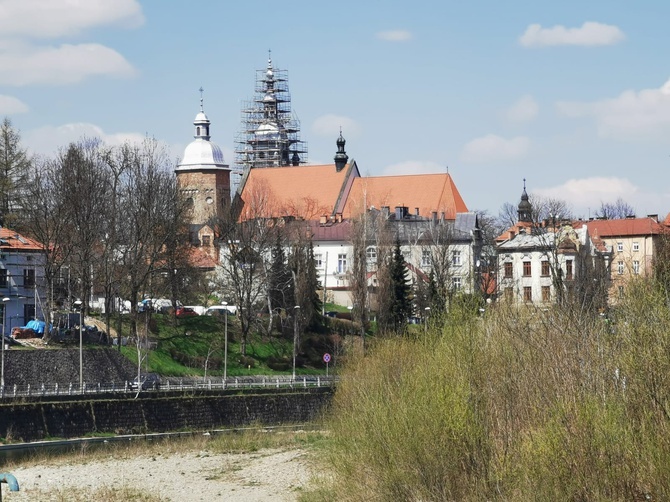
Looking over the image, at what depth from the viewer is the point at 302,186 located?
133 m

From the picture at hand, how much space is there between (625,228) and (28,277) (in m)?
66.1

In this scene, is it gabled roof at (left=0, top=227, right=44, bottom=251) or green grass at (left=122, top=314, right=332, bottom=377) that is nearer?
green grass at (left=122, top=314, right=332, bottom=377)

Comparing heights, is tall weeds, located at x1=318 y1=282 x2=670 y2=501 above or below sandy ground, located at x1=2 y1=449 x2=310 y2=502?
above

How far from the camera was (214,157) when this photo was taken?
13025cm

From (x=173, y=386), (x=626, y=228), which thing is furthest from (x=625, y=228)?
(x=173, y=386)

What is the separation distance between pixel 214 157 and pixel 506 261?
42029mm

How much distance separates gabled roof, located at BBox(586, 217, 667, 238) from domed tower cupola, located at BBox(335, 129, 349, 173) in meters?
25.8

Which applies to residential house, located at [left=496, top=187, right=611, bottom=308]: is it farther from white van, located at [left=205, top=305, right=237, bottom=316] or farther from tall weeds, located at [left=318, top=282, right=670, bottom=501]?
tall weeds, located at [left=318, top=282, right=670, bottom=501]

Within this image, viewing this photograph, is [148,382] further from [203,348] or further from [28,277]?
[28,277]

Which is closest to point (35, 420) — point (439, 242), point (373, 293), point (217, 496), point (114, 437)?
point (114, 437)

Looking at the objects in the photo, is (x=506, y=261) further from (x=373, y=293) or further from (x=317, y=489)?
(x=317, y=489)

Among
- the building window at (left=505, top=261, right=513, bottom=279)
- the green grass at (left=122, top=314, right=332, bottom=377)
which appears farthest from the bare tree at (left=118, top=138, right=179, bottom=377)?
the building window at (left=505, top=261, right=513, bottom=279)

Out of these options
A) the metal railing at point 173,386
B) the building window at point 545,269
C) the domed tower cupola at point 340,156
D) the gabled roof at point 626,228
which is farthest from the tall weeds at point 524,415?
the domed tower cupola at point 340,156

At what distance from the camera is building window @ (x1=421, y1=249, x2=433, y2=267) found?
98.1 meters
